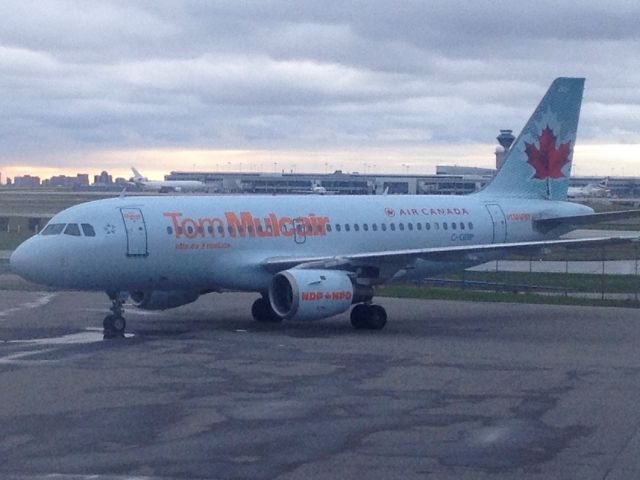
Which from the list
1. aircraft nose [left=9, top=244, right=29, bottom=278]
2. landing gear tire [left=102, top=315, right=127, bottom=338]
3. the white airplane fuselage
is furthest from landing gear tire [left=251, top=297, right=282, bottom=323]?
aircraft nose [left=9, top=244, right=29, bottom=278]

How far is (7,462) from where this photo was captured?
13.5m

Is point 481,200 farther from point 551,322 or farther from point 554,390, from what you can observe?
point 554,390

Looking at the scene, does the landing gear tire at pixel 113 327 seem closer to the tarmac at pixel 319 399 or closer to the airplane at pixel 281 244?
the airplane at pixel 281 244

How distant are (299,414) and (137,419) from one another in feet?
7.63

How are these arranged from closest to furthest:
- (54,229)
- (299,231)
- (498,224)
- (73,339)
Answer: (73,339) → (54,229) → (299,231) → (498,224)

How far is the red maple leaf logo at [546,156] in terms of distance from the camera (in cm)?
3512

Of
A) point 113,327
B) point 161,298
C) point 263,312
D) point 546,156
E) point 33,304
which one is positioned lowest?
point 33,304

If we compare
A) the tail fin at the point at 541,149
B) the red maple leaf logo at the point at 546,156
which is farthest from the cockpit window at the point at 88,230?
the red maple leaf logo at the point at 546,156

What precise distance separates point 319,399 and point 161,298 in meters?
11.6

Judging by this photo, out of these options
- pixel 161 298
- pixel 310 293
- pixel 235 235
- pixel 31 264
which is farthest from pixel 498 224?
pixel 31 264

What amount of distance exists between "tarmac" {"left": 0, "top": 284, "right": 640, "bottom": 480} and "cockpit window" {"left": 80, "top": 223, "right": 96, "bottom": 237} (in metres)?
2.38

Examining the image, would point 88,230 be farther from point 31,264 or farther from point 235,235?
point 235,235

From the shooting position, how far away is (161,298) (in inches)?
1137

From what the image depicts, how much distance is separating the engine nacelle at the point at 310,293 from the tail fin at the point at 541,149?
942cm
